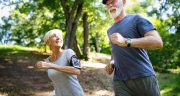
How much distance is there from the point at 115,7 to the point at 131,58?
577mm

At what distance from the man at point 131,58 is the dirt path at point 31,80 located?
9.89m

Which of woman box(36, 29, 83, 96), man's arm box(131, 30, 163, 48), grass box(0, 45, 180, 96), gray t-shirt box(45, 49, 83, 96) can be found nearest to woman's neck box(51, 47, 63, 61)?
woman box(36, 29, 83, 96)

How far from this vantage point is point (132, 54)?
12.4ft

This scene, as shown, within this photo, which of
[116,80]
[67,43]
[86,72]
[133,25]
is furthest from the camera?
[67,43]

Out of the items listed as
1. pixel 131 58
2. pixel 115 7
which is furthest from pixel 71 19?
pixel 131 58

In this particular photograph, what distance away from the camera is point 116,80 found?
4098mm

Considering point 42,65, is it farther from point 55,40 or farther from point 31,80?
point 31,80

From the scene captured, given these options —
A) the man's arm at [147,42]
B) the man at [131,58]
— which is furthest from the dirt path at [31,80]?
the man's arm at [147,42]

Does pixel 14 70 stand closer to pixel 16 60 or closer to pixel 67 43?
pixel 16 60

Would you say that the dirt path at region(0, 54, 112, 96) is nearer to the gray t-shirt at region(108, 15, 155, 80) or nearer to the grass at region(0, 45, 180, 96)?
the grass at region(0, 45, 180, 96)

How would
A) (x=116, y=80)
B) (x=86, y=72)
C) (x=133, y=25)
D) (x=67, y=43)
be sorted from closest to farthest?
1. (x=133, y=25)
2. (x=116, y=80)
3. (x=86, y=72)
4. (x=67, y=43)

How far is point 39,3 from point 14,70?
514 cm

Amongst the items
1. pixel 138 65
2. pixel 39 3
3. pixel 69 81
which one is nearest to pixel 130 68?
pixel 138 65

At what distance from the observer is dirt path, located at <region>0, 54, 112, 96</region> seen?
14078mm
